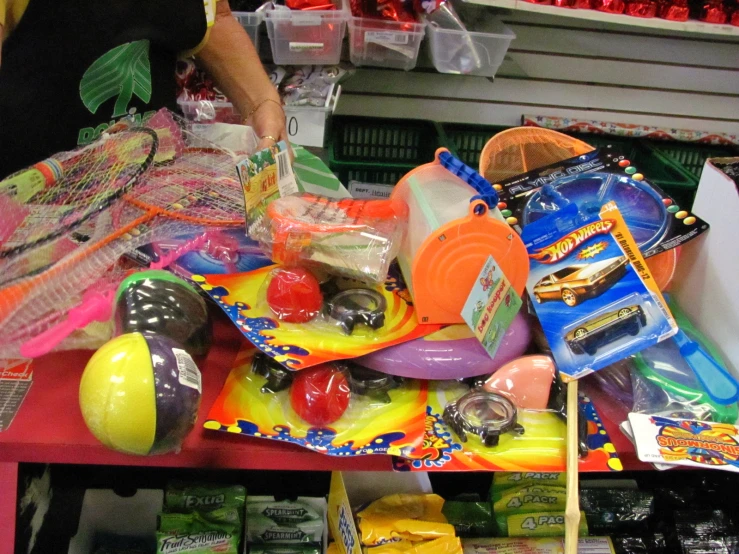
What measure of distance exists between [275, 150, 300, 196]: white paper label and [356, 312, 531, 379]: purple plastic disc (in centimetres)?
35

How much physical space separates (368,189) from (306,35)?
43 centimetres

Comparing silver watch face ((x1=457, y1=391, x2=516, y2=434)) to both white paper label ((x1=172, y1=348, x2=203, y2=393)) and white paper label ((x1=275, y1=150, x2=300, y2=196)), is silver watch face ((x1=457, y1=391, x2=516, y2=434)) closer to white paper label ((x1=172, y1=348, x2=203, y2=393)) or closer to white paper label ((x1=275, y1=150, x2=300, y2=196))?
white paper label ((x1=172, y1=348, x2=203, y2=393))

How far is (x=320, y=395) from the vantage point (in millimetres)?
808

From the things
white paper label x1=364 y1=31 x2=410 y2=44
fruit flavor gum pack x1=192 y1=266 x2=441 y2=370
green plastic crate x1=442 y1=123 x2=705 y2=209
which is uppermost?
white paper label x1=364 y1=31 x2=410 y2=44

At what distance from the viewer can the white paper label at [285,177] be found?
1073 mm

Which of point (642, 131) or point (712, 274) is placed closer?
point (712, 274)

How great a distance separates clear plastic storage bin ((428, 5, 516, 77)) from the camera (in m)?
1.66

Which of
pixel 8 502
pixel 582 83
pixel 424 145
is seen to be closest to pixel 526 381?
pixel 8 502

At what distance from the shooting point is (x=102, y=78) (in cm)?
119

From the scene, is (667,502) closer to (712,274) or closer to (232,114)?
(712,274)

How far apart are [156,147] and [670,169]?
1.42m

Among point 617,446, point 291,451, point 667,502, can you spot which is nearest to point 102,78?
point 291,451

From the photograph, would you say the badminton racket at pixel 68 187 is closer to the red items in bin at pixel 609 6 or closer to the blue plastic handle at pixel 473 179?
the blue plastic handle at pixel 473 179

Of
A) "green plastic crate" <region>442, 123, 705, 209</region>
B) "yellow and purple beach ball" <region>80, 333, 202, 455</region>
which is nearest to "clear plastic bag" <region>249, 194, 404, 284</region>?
"yellow and purple beach ball" <region>80, 333, 202, 455</region>
